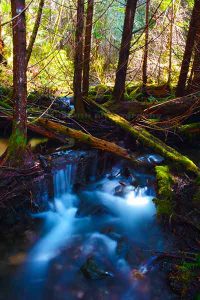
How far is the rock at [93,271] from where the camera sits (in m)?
5.19

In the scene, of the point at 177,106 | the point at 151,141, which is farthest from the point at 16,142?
the point at 177,106

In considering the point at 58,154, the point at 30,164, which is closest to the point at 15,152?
the point at 30,164

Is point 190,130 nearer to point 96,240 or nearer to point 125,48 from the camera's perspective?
point 125,48

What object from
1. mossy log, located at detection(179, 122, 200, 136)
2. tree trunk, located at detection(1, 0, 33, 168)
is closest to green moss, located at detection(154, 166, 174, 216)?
mossy log, located at detection(179, 122, 200, 136)

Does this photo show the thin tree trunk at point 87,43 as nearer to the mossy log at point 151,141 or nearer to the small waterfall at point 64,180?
the mossy log at point 151,141

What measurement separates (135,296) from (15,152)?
3353 millimetres

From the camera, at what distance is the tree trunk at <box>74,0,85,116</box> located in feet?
26.3

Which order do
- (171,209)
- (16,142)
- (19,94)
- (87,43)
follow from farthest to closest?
1. (87,43)
2. (16,142)
3. (171,209)
4. (19,94)

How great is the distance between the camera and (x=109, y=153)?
816 centimetres

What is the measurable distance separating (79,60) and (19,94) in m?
3.22

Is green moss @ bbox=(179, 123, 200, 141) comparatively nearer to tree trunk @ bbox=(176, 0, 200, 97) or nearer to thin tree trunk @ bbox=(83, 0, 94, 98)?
tree trunk @ bbox=(176, 0, 200, 97)

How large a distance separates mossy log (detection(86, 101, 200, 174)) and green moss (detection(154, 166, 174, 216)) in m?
0.50

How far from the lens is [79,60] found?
28.6ft

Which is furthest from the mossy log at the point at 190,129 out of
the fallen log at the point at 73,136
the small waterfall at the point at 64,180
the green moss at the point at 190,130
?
the small waterfall at the point at 64,180
